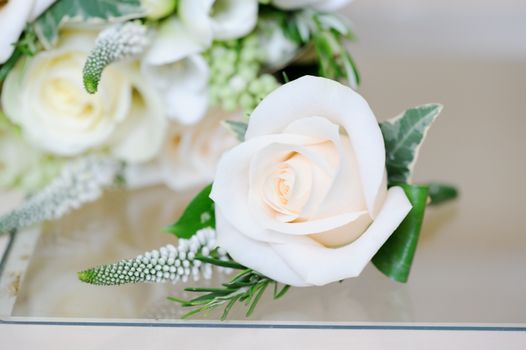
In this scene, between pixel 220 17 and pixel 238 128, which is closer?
pixel 238 128

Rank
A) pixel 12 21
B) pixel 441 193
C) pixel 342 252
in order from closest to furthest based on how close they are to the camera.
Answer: pixel 342 252
pixel 12 21
pixel 441 193

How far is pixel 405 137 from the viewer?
545mm

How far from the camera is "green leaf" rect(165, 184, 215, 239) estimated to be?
59 centimetres

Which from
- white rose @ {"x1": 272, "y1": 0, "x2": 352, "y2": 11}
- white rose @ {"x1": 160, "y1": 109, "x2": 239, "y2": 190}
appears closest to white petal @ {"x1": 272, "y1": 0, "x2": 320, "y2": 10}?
white rose @ {"x1": 272, "y1": 0, "x2": 352, "y2": 11}

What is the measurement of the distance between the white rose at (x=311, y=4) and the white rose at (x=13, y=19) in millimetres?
190

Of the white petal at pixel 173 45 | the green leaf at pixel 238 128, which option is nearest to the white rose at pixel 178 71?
the white petal at pixel 173 45

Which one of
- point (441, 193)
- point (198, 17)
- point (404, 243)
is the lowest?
point (441, 193)

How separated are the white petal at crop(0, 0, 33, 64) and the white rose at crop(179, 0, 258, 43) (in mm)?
A: 118

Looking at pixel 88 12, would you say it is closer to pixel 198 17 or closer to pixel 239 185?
pixel 198 17

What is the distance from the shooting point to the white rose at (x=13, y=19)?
24.9 inches

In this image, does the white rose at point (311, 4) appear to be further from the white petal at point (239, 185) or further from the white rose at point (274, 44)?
the white petal at point (239, 185)

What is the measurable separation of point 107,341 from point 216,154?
27cm

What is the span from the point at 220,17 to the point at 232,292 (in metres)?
0.26

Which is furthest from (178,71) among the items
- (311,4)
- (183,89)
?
(311,4)
